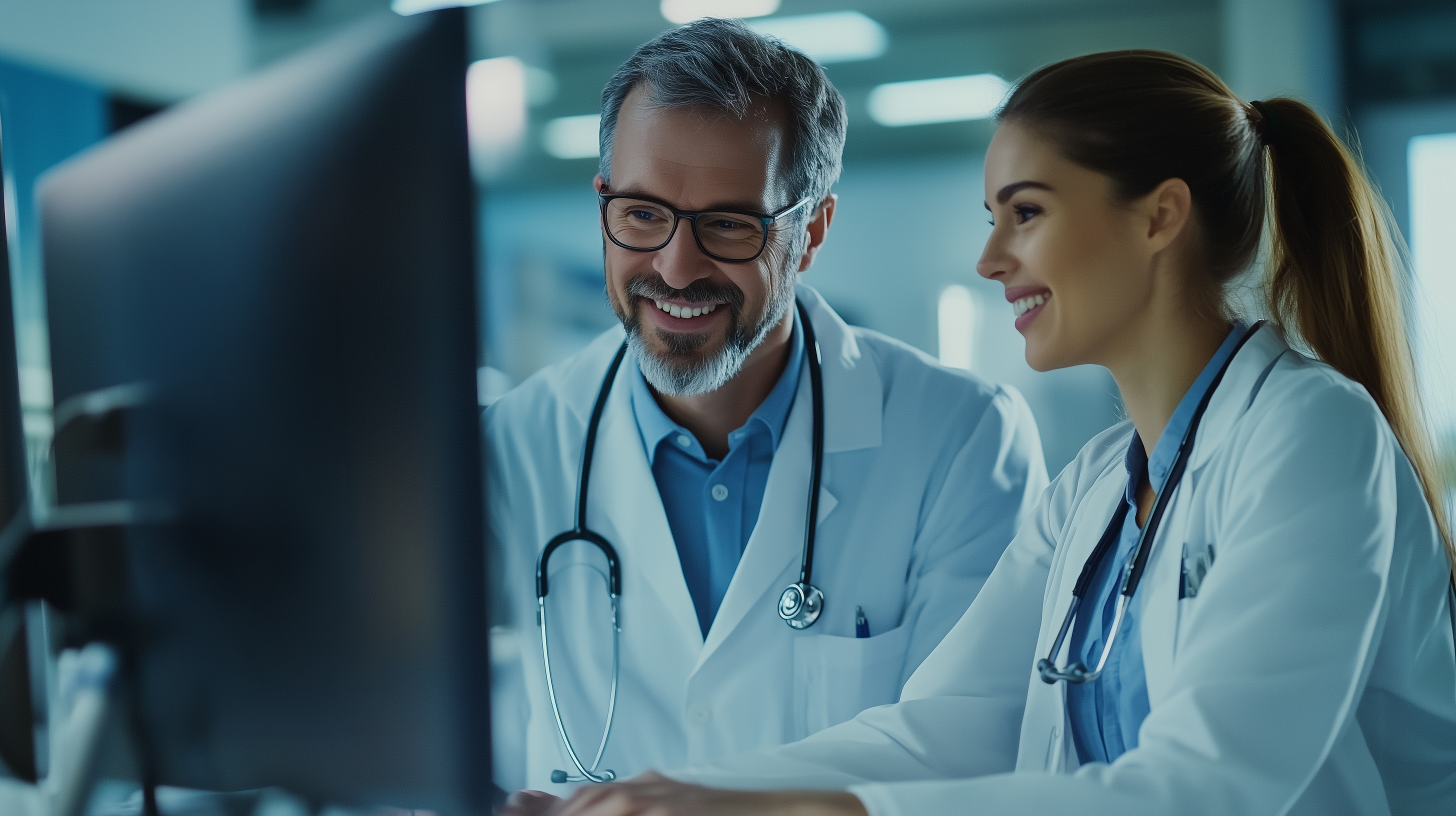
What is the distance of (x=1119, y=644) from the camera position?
2.67 feet

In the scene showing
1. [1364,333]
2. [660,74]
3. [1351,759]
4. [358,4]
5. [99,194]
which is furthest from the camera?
[358,4]

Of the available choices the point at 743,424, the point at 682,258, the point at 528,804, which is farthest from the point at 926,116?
the point at 528,804

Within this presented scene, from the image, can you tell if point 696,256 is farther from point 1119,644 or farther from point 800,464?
point 1119,644

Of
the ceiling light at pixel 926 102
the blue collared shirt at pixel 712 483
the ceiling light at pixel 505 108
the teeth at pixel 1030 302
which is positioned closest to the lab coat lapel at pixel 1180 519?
the teeth at pixel 1030 302

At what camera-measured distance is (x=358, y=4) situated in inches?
108

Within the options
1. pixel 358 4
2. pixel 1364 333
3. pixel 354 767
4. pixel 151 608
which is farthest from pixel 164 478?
pixel 358 4

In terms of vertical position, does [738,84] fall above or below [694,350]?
above

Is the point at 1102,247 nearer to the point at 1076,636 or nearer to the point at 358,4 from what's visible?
the point at 1076,636

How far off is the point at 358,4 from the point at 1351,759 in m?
2.76

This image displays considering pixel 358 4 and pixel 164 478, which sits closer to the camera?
pixel 164 478

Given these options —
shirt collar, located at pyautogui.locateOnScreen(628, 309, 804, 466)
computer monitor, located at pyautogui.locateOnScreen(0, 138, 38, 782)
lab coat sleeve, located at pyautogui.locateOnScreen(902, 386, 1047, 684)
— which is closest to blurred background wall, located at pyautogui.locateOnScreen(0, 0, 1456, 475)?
shirt collar, located at pyautogui.locateOnScreen(628, 309, 804, 466)

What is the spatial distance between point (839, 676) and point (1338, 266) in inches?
22.7

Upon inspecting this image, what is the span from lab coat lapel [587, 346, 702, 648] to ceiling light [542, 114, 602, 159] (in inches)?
113

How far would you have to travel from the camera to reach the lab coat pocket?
3.54 ft
